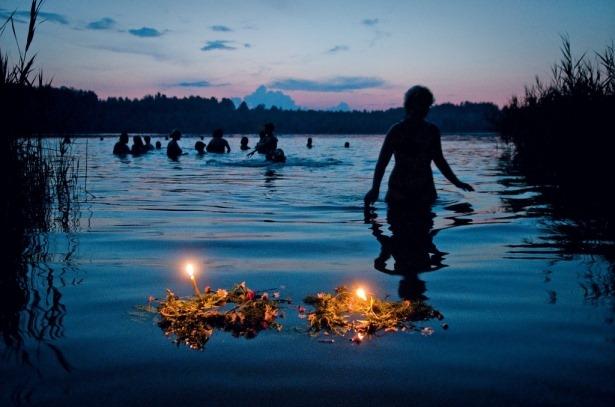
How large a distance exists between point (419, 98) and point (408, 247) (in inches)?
Answer: 97.5

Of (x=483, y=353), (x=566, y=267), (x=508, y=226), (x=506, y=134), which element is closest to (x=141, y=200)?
(x=508, y=226)

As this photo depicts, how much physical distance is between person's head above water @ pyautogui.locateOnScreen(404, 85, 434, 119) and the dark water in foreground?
1596 mm

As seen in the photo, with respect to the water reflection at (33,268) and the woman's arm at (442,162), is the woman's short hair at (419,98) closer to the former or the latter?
the woman's arm at (442,162)

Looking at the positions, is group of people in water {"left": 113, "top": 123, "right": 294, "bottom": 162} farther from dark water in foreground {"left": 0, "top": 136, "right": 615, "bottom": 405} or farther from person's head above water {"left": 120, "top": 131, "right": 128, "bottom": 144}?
dark water in foreground {"left": 0, "top": 136, "right": 615, "bottom": 405}

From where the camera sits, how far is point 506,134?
891 inches

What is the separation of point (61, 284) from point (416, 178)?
16.1 feet

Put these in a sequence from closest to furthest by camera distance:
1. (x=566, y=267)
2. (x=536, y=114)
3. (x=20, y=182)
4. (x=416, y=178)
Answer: (x=566, y=267) → (x=20, y=182) → (x=416, y=178) → (x=536, y=114)

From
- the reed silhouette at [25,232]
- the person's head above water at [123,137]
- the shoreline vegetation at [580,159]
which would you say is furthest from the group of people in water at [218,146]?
the reed silhouette at [25,232]

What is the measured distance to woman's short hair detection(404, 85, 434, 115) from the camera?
6.91 metres

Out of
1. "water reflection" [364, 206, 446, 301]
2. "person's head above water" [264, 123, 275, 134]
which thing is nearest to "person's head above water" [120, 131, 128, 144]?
"person's head above water" [264, 123, 275, 134]

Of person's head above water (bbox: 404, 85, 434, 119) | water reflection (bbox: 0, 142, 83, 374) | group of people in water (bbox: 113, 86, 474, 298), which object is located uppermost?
person's head above water (bbox: 404, 85, 434, 119)

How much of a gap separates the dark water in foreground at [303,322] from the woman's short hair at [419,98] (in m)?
1.64

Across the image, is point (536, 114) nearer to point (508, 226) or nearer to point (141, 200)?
point (508, 226)

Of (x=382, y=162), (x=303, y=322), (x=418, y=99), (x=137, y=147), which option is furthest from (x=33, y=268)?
(x=137, y=147)
